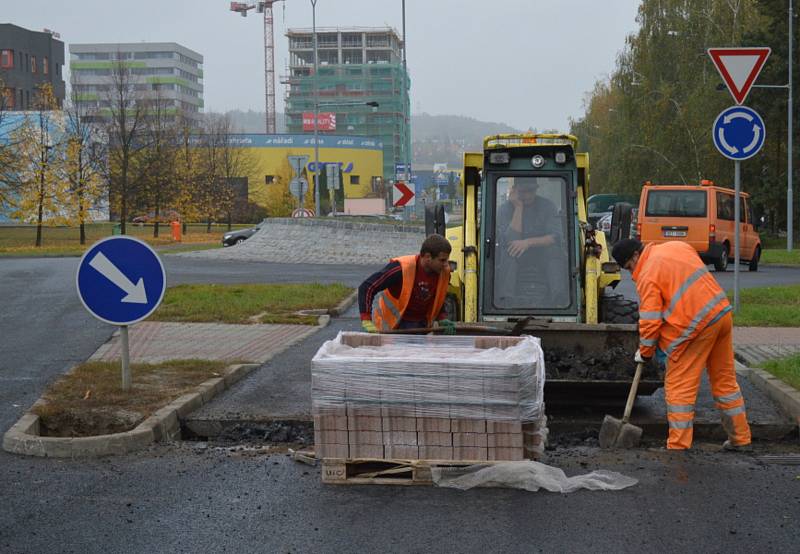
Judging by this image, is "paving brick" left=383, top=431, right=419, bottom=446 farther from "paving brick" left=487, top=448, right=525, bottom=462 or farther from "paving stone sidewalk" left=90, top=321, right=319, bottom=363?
"paving stone sidewalk" left=90, top=321, right=319, bottom=363

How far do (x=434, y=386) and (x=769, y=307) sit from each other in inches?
436

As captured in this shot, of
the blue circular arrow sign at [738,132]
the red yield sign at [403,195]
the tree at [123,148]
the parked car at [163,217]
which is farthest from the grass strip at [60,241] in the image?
the blue circular arrow sign at [738,132]

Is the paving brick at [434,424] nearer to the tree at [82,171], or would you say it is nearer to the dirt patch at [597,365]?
the dirt patch at [597,365]

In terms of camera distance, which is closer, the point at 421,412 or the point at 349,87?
the point at 421,412

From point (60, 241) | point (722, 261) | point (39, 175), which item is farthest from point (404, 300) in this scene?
point (60, 241)

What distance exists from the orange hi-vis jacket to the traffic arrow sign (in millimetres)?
6861

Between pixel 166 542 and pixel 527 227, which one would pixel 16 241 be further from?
pixel 166 542

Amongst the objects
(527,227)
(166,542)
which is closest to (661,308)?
(527,227)

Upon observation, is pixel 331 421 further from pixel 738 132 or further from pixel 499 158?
pixel 738 132

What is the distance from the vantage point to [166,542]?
532 centimetres

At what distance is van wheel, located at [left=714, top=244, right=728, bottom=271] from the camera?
27.1 metres

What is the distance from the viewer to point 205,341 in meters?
13.2

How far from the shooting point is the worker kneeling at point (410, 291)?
7.88 metres

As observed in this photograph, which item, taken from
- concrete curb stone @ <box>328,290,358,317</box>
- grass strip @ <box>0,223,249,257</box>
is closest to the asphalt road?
concrete curb stone @ <box>328,290,358,317</box>
